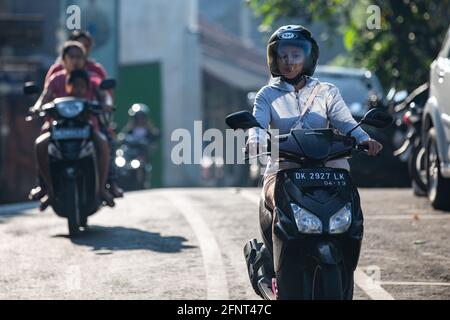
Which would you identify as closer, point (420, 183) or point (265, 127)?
point (265, 127)

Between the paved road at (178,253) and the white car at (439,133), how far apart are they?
10.7 inches

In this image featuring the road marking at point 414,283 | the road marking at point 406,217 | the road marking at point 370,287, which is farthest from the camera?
the road marking at point 406,217

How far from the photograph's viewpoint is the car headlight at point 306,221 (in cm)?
634

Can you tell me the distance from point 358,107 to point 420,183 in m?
5.54

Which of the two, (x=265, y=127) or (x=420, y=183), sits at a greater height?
(x=265, y=127)

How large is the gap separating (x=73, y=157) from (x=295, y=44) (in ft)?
16.2

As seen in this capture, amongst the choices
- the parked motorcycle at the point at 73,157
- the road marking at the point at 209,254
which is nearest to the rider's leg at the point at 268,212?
the road marking at the point at 209,254

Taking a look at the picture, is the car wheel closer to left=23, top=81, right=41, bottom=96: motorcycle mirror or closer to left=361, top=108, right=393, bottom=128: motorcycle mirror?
left=23, top=81, right=41, bottom=96: motorcycle mirror

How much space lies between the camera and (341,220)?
6391 mm

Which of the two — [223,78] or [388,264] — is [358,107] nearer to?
[388,264]

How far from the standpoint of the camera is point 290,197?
6.48 meters

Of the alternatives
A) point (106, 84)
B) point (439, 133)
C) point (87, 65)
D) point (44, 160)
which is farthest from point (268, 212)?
point (87, 65)

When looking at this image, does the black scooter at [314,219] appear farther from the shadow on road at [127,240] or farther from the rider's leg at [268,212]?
the shadow on road at [127,240]
